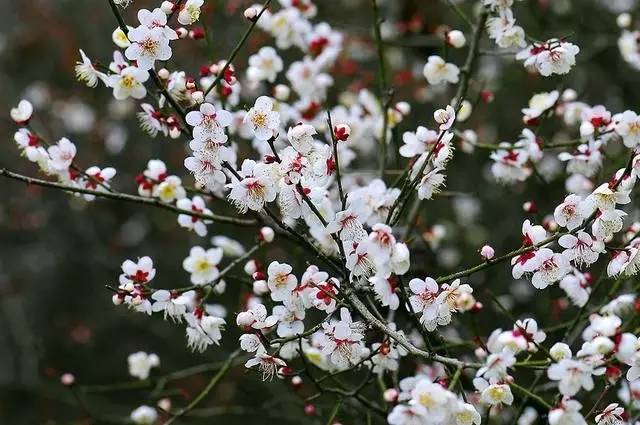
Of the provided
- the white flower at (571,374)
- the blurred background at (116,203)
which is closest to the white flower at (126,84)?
the white flower at (571,374)

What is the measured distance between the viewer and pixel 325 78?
12.8ft

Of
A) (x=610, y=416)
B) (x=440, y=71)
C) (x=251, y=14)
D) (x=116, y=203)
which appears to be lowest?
(x=610, y=416)

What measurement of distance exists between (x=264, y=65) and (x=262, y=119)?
1.45 m

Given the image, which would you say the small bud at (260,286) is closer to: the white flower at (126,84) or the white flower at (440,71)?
the white flower at (126,84)

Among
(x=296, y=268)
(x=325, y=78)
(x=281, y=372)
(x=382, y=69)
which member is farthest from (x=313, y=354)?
(x=296, y=268)

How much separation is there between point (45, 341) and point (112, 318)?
30.5 inches

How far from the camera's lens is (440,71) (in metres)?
3.16

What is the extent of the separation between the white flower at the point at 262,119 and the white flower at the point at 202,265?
0.81 meters

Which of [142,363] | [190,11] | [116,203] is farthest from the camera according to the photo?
[116,203]

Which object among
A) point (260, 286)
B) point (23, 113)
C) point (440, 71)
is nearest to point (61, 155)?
point (23, 113)

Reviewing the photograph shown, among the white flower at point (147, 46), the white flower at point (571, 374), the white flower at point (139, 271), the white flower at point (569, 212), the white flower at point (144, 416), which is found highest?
the white flower at point (147, 46)

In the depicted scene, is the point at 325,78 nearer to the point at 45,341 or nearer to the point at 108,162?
the point at 108,162

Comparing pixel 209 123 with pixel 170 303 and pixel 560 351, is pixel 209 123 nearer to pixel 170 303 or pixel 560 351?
pixel 170 303

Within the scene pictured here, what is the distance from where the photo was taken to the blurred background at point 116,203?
5.97 metres
